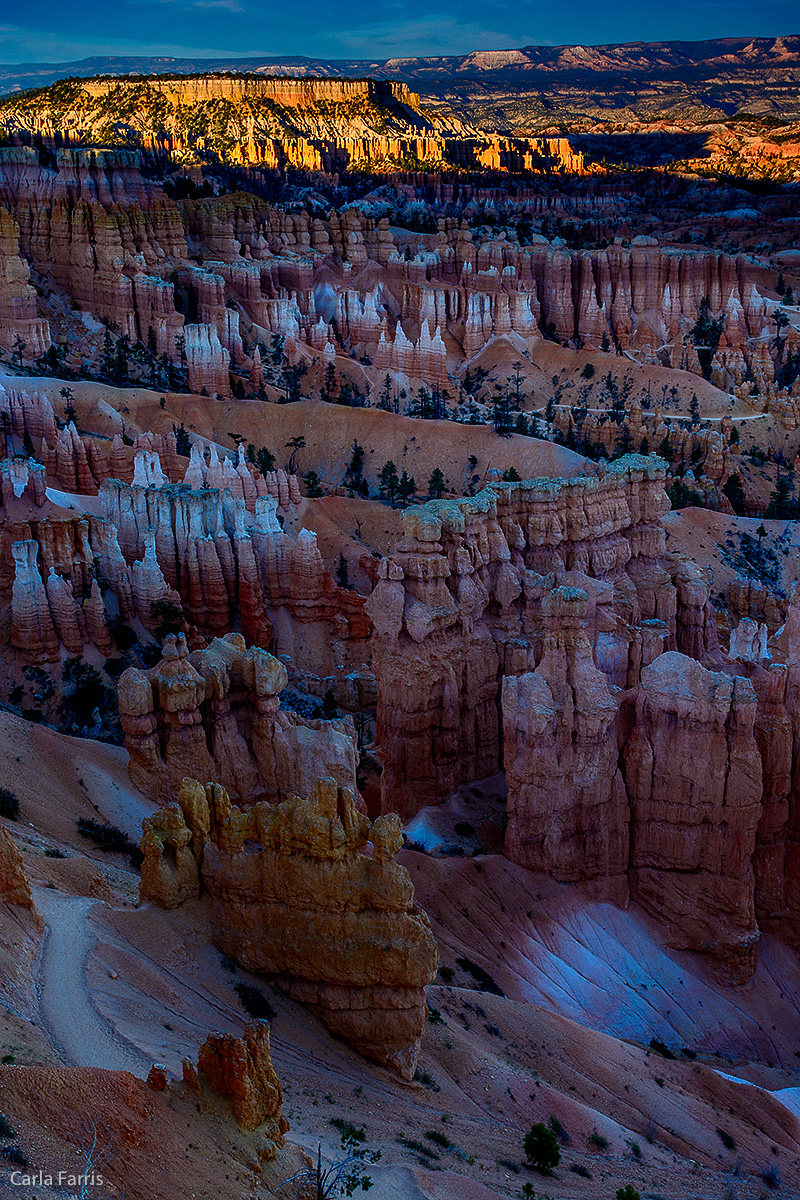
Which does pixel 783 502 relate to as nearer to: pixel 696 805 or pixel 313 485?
pixel 313 485

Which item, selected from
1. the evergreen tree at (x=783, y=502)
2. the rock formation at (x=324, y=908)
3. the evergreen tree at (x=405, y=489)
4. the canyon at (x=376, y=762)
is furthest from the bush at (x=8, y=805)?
the evergreen tree at (x=783, y=502)

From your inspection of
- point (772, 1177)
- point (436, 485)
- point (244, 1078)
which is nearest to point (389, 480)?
point (436, 485)

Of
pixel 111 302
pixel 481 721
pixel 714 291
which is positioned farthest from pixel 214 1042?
pixel 714 291

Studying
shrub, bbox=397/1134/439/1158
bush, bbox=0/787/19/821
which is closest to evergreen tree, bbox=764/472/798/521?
bush, bbox=0/787/19/821

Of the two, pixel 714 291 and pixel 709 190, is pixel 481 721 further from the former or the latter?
pixel 709 190

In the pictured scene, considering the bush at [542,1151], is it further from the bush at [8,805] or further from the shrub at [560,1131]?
the bush at [8,805]

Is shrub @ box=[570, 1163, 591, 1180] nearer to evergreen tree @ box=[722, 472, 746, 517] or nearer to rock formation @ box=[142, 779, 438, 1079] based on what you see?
rock formation @ box=[142, 779, 438, 1079]
